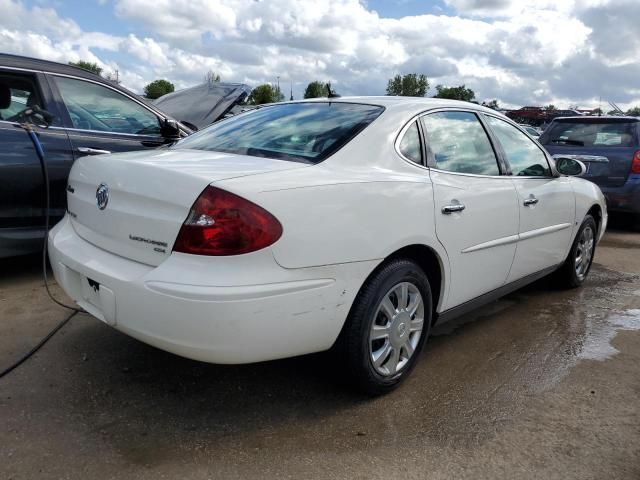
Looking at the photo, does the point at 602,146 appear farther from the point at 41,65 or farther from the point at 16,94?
the point at 16,94

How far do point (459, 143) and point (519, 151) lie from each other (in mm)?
792

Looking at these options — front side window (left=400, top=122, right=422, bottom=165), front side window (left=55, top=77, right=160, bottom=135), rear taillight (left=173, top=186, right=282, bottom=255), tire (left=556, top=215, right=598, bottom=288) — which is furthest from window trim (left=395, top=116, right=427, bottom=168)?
front side window (left=55, top=77, right=160, bottom=135)

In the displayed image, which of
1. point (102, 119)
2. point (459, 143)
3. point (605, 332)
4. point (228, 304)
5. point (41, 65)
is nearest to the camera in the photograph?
point (228, 304)

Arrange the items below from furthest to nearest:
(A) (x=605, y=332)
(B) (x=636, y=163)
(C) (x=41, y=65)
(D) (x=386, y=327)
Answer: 1. (B) (x=636, y=163)
2. (C) (x=41, y=65)
3. (A) (x=605, y=332)
4. (D) (x=386, y=327)

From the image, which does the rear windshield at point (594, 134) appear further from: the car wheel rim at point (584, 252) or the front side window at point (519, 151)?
the front side window at point (519, 151)

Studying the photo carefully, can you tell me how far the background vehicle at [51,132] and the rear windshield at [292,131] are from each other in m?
1.51

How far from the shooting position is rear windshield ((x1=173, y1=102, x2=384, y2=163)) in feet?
9.25

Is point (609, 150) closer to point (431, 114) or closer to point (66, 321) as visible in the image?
point (431, 114)

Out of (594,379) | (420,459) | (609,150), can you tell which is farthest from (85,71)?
(609,150)

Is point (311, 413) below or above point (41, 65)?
below

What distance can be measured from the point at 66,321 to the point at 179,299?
6.02 feet

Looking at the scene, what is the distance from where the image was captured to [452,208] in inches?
119

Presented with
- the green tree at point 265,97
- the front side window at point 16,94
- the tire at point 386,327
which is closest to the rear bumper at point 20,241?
the front side window at point 16,94

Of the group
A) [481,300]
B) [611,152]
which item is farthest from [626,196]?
[481,300]
